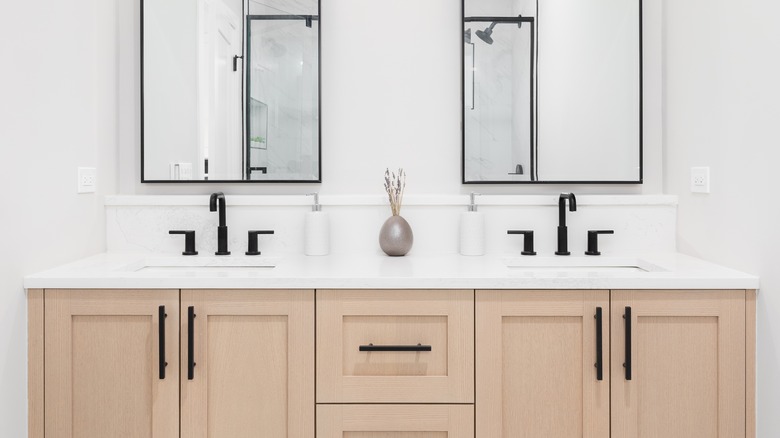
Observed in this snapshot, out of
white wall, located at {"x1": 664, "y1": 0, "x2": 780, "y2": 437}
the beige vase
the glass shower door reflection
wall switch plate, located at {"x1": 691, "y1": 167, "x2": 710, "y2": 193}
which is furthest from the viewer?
the glass shower door reflection

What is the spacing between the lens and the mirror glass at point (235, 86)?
2037 millimetres

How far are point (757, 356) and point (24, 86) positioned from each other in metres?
2.17

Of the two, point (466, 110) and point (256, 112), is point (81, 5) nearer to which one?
point (256, 112)

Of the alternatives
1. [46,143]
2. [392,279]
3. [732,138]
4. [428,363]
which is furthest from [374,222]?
[732,138]

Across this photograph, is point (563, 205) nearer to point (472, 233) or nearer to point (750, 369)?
point (472, 233)

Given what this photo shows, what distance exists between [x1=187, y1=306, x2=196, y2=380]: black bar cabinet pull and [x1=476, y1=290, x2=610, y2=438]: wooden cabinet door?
0.78 meters

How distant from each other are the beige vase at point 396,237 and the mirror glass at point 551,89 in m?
0.35

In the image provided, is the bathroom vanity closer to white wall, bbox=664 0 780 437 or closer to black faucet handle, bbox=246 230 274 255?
white wall, bbox=664 0 780 437

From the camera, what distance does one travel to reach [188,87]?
2.05 metres

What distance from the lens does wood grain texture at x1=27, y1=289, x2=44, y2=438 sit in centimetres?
151

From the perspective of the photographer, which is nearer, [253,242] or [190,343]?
[190,343]

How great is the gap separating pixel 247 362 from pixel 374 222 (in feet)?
2.49

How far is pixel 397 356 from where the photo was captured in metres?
1.51

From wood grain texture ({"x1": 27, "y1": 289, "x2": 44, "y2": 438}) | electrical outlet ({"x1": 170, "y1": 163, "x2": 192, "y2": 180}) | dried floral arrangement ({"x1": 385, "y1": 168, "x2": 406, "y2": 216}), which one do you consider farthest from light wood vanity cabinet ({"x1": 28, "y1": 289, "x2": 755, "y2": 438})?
electrical outlet ({"x1": 170, "y1": 163, "x2": 192, "y2": 180})
